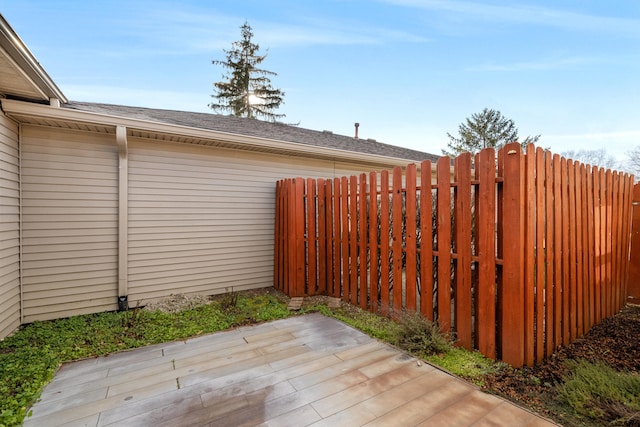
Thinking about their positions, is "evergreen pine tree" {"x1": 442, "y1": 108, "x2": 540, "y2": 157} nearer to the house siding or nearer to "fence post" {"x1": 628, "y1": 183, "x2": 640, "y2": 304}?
"fence post" {"x1": 628, "y1": 183, "x2": 640, "y2": 304}

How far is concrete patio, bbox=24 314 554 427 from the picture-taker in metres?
1.79

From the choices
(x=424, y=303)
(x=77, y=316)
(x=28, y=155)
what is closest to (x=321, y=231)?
(x=424, y=303)

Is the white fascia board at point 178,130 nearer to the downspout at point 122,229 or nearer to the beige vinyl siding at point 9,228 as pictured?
the beige vinyl siding at point 9,228

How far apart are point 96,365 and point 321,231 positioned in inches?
122

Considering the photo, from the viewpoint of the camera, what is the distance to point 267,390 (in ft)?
6.89

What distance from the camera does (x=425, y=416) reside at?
1775mm

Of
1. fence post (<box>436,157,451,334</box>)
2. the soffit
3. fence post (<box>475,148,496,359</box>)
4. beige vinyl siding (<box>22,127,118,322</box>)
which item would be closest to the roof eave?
the soffit

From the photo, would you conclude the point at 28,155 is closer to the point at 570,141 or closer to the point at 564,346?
the point at 564,346

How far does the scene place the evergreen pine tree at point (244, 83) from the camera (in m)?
16.8

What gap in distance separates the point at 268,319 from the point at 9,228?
3162 millimetres

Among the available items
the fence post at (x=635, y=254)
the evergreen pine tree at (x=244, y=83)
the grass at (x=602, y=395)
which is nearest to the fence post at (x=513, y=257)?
the grass at (x=602, y=395)

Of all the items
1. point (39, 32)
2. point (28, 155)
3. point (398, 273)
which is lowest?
point (398, 273)

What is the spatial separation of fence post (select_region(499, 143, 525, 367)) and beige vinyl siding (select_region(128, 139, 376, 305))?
12.9 ft

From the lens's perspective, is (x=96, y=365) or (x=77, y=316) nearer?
(x=96, y=365)
